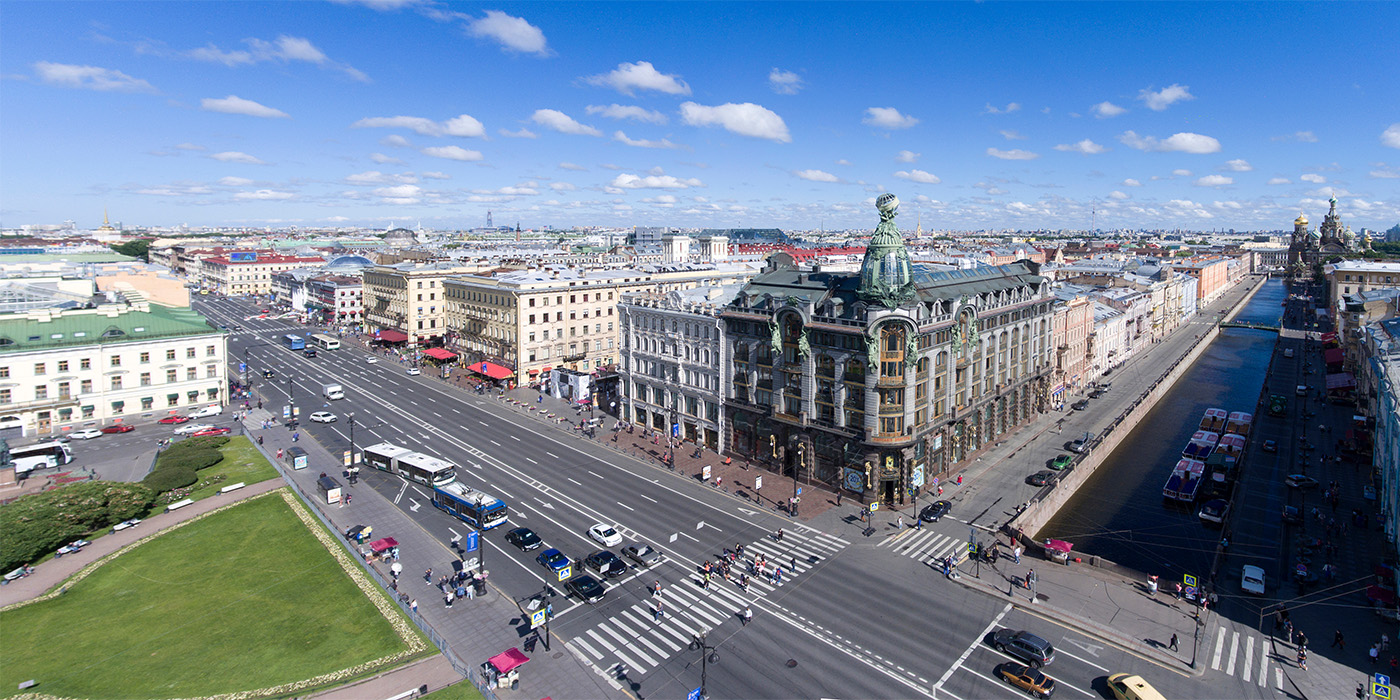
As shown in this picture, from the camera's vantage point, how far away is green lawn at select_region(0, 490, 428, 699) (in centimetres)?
3778

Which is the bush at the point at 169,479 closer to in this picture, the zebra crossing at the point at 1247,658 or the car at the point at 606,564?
the car at the point at 606,564

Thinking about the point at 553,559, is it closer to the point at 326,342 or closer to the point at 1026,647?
the point at 1026,647

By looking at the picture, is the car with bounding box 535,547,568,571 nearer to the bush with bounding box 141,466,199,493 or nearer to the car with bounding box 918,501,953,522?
the car with bounding box 918,501,953,522

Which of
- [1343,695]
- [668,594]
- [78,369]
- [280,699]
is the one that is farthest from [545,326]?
[1343,695]

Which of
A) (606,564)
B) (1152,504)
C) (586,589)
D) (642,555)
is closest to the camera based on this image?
(586,589)

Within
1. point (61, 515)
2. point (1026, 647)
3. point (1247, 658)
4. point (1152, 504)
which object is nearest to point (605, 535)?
point (1026, 647)

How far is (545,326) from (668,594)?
69.7 m

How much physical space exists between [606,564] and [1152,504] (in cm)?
5529

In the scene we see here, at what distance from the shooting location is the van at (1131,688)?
35.2m

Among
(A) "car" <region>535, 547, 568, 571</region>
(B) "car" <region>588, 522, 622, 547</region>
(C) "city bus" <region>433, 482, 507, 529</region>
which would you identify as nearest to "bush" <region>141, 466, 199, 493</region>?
(C) "city bus" <region>433, 482, 507, 529</region>

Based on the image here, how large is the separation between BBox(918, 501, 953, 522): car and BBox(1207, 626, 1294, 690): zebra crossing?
812 inches

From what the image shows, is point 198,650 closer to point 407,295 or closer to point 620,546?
point 620,546

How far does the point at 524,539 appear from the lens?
178 ft

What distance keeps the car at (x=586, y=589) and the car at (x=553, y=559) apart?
2.01 meters
